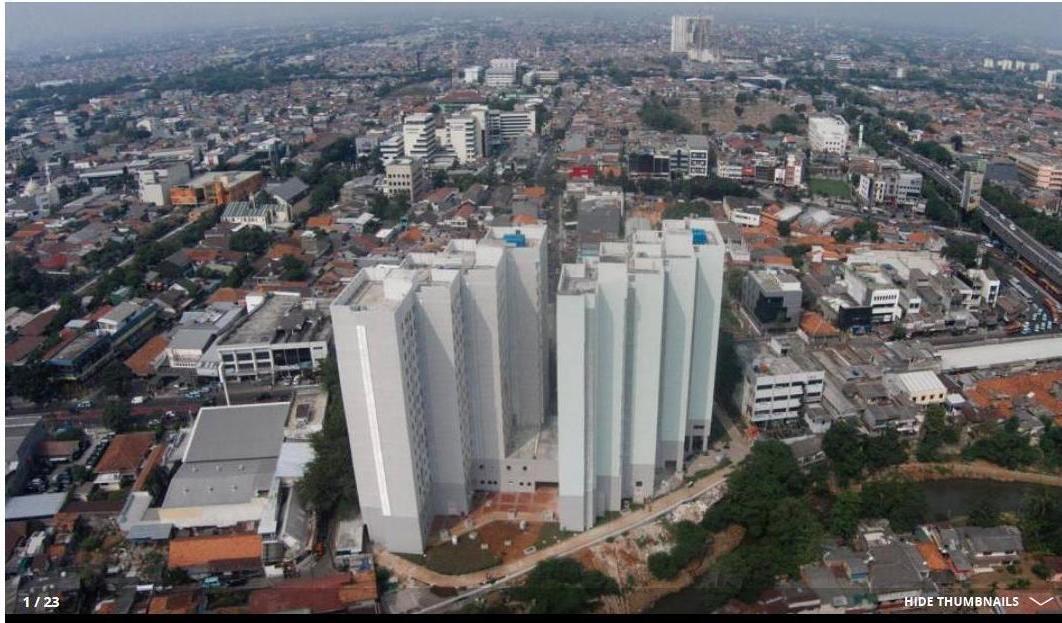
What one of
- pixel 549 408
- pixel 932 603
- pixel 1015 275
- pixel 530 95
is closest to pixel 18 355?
pixel 549 408

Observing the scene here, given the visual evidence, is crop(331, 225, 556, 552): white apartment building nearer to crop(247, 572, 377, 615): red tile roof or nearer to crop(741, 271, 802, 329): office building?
crop(247, 572, 377, 615): red tile roof

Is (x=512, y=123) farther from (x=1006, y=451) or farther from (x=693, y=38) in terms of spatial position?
(x=693, y=38)

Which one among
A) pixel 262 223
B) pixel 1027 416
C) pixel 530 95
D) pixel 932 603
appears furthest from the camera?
pixel 530 95

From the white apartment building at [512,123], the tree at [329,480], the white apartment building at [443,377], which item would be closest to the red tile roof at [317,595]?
the white apartment building at [443,377]

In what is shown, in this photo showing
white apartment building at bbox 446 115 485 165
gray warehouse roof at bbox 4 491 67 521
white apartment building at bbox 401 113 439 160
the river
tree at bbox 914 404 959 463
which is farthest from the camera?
white apartment building at bbox 446 115 485 165

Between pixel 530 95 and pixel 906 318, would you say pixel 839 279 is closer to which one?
pixel 906 318

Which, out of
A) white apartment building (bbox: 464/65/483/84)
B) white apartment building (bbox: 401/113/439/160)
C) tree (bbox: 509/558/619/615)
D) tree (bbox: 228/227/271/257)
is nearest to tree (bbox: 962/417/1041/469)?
tree (bbox: 509/558/619/615)
